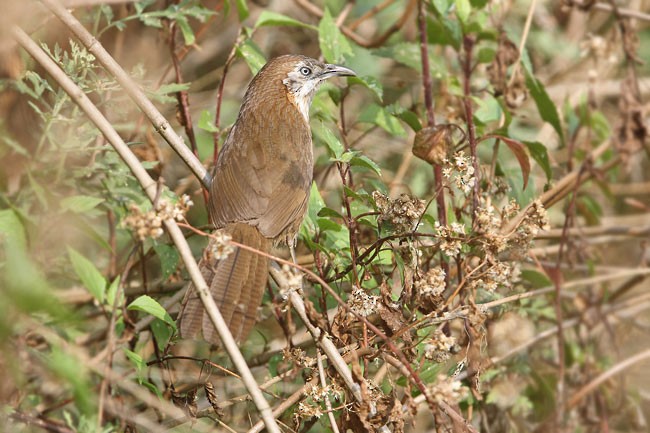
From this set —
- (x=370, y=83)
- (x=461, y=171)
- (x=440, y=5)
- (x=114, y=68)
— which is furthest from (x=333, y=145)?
(x=440, y=5)

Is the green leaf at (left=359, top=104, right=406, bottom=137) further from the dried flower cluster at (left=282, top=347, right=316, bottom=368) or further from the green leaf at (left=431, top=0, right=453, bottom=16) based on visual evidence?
the dried flower cluster at (left=282, top=347, right=316, bottom=368)

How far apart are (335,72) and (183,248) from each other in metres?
1.91

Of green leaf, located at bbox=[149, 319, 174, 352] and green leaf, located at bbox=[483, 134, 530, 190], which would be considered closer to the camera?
green leaf, located at bbox=[483, 134, 530, 190]

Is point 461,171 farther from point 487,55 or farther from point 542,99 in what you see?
point 487,55

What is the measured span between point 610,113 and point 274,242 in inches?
175

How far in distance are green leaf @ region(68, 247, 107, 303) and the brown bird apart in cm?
36

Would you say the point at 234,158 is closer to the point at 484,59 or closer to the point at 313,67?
the point at 313,67

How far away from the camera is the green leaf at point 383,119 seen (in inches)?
156

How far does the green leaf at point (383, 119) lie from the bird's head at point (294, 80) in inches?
17.6

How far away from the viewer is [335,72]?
14.0ft

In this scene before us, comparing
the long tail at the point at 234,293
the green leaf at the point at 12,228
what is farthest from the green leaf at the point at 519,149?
the green leaf at the point at 12,228

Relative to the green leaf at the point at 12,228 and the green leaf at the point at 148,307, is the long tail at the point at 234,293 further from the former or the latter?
the green leaf at the point at 12,228

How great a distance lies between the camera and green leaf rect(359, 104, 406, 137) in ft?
13.0

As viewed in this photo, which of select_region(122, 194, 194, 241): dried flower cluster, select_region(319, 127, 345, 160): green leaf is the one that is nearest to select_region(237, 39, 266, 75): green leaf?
select_region(319, 127, 345, 160): green leaf
